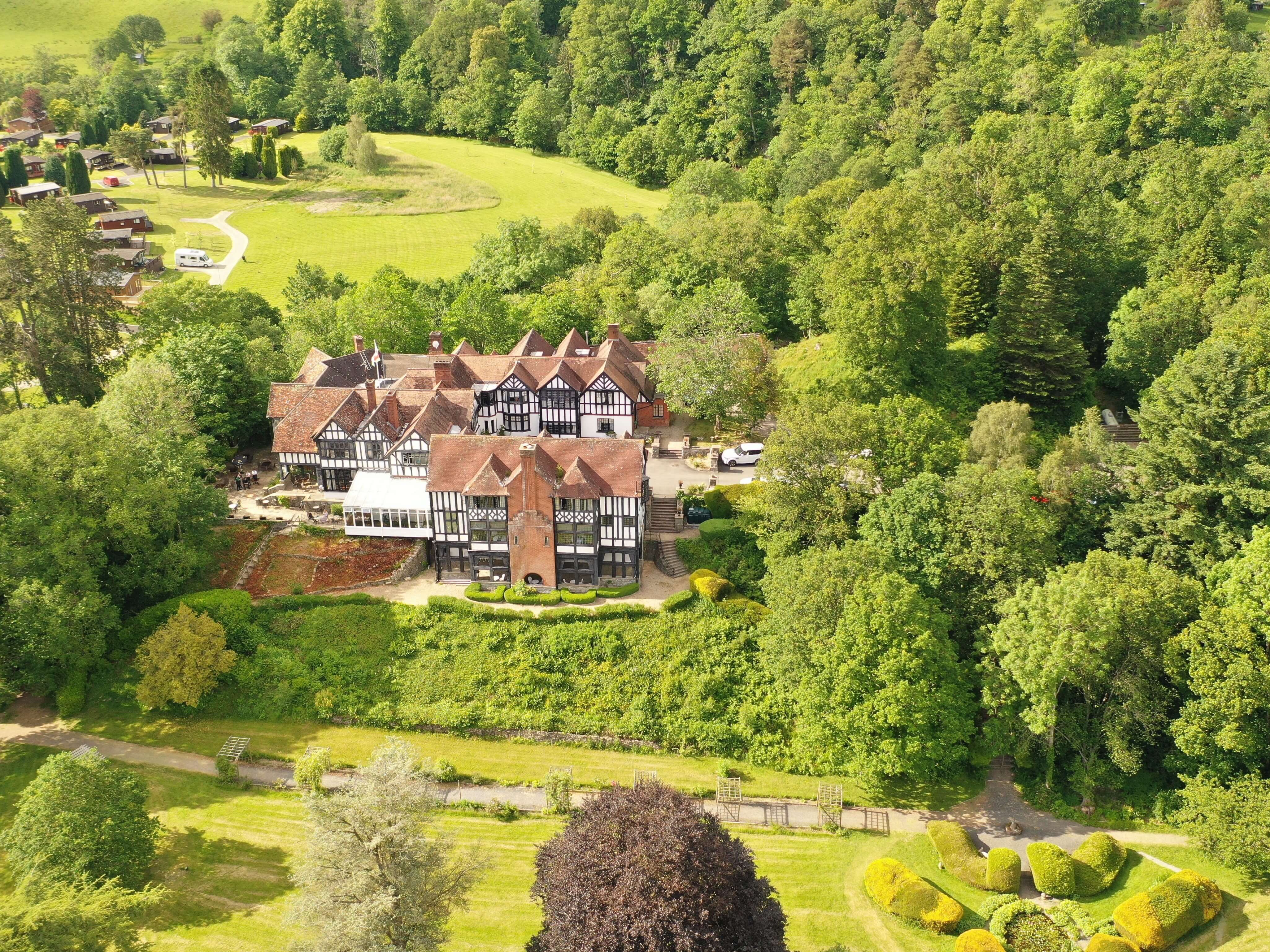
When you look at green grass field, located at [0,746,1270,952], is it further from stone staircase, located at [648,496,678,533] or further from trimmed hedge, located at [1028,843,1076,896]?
stone staircase, located at [648,496,678,533]

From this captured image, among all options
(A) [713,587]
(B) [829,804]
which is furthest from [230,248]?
(B) [829,804]

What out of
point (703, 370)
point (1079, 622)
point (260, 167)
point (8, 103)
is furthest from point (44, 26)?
point (1079, 622)

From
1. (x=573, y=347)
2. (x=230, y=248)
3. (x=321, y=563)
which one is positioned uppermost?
(x=230, y=248)

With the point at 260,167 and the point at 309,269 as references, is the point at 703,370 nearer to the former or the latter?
the point at 309,269

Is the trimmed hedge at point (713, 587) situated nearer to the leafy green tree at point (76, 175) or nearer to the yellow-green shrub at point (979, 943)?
the yellow-green shrub at point (979, 943)

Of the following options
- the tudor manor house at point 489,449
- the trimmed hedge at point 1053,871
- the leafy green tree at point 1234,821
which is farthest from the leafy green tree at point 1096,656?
the tudor manor house at point 489,449

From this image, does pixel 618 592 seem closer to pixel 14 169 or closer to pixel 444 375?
pixel 444 375
